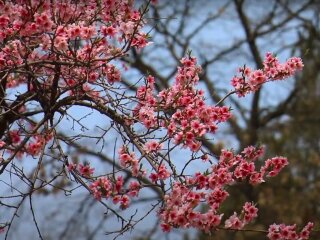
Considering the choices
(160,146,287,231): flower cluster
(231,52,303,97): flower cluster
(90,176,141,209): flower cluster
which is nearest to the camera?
(160,146,287,231): flower cluster

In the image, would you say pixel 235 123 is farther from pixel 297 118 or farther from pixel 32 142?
pixel 32 142

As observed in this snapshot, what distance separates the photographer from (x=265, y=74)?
303cm

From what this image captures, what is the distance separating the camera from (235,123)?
8469 mm

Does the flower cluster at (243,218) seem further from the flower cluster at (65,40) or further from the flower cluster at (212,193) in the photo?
the flower cluster at (65,40)

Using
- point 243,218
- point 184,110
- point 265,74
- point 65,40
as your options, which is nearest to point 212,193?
point 243,218

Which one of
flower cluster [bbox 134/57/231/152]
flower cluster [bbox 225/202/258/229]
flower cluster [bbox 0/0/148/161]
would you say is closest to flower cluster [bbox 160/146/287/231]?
flower cluster [bbox 225/202/258/229]

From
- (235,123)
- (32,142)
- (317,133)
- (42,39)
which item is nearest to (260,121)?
(235,123)

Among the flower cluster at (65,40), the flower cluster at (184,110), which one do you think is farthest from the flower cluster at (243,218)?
the flower cluster at (65,40)

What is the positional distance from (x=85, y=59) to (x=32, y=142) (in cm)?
86

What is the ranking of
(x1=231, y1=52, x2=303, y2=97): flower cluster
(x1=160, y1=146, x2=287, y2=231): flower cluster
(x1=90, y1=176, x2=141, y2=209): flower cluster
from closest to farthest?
1. (x1=160, y1=146, x2=287, y2=231): flower cluster
2. (x1=90, y1=176, x2=141, y2=209): flower cluster
3. (x1=231, y1=52, x2=303, y2=97): flower cluster

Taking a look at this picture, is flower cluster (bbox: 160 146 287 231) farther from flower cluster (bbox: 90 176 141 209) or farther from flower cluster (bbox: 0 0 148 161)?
flower cluster (bbox: 0 0 148 161)

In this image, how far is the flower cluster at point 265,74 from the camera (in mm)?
3010

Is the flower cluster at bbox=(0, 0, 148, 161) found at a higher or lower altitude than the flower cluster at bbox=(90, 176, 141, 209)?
higher

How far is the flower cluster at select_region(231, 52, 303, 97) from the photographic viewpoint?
301 cm
